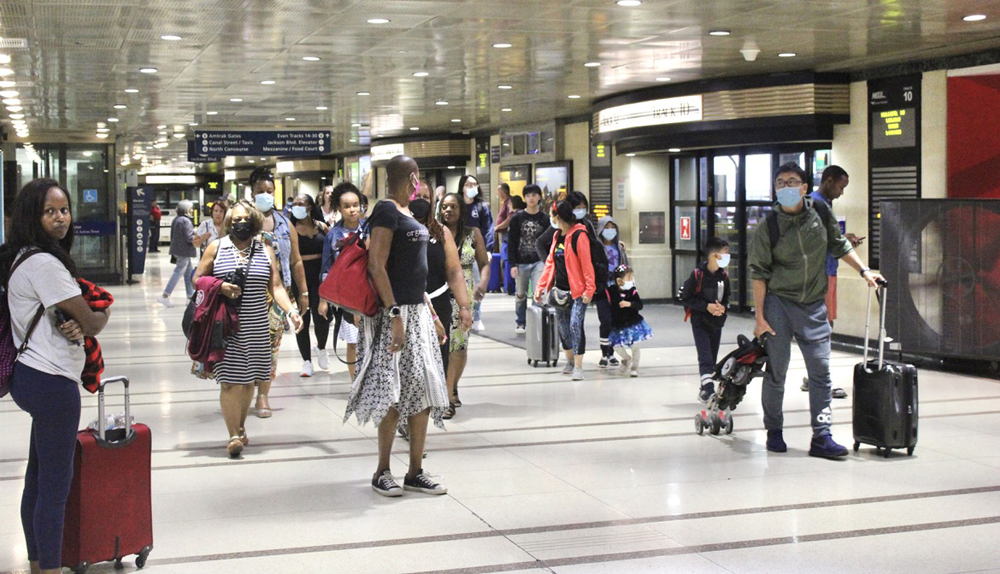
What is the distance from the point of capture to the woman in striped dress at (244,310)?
654cm

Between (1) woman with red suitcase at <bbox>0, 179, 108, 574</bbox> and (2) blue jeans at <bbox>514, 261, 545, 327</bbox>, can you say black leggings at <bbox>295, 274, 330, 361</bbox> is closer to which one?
(2) blue jeans at <bbox>514, 261, 545, 327</bbox>

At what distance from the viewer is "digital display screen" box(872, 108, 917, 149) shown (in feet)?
40.0

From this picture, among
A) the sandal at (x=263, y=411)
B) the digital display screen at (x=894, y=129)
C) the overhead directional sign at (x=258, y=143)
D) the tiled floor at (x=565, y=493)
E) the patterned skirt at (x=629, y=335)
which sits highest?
the overhead directional sign at (x=258, y=143)

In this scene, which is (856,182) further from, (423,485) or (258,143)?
(258,143)

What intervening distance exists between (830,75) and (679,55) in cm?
238

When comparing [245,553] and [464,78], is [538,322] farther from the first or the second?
[245,553]

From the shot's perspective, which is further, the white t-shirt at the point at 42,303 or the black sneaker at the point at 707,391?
the black sneaker at the point at 707,391

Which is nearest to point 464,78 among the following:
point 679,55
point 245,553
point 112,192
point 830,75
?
point 679,55

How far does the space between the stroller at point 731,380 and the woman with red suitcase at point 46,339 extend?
4020 millimetres

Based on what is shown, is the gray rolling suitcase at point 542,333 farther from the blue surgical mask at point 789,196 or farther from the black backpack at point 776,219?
the blue surgical mask at point 789,196

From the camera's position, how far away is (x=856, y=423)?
6.64 meters

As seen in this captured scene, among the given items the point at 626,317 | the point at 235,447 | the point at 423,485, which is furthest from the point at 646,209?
the point at 423,485

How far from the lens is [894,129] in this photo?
1245 cm

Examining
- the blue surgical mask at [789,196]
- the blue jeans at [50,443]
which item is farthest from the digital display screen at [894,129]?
the blue jeans at [50,443]
